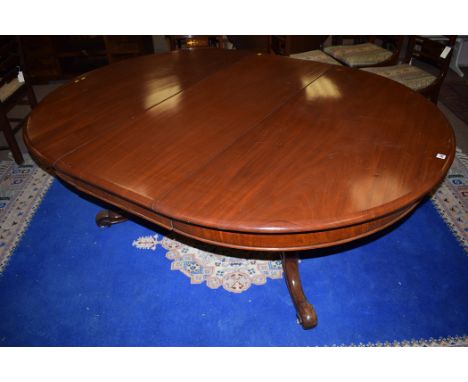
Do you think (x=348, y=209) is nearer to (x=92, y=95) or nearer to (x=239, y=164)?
(x=239, y=164)

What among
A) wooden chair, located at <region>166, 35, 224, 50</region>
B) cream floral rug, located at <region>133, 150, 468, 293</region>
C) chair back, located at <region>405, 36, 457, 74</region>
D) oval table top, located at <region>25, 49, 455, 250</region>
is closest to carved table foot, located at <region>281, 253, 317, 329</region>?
cream floral rug, located at <region>133, 150, 468, 293</region>

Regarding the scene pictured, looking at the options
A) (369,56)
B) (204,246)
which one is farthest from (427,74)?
(204,246)

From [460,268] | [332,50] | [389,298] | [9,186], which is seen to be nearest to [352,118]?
[389,298]

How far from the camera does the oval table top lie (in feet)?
2.78

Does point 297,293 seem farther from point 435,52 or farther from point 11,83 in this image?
point 11,83

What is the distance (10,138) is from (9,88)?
37 centimetres

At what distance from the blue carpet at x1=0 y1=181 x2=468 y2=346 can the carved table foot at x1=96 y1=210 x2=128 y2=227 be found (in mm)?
85

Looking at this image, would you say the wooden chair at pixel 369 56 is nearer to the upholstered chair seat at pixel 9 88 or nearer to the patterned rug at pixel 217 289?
the patterned rug at pixel 217 289

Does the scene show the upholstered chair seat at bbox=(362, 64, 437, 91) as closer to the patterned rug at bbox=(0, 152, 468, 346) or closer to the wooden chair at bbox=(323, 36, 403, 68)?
the wooden chair at bbox=(323, 36, 403, 68)

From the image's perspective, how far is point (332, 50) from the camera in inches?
107

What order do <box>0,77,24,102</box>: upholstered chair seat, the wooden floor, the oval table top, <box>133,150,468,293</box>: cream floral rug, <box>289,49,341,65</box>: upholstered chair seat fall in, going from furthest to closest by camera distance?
<box>289,49,341,65</box>: upholstered chair seat < the wooden floor < <box>0,77,24,102</box>: upholstered chair seat < <box>133,150,468,293</box>: cream floral rug < the oval table top

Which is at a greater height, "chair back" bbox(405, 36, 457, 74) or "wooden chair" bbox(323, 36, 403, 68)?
"chair back" bbox(405, 36, 457, 74)

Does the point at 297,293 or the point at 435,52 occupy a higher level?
the point at 435,52

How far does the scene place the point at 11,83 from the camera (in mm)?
2344
